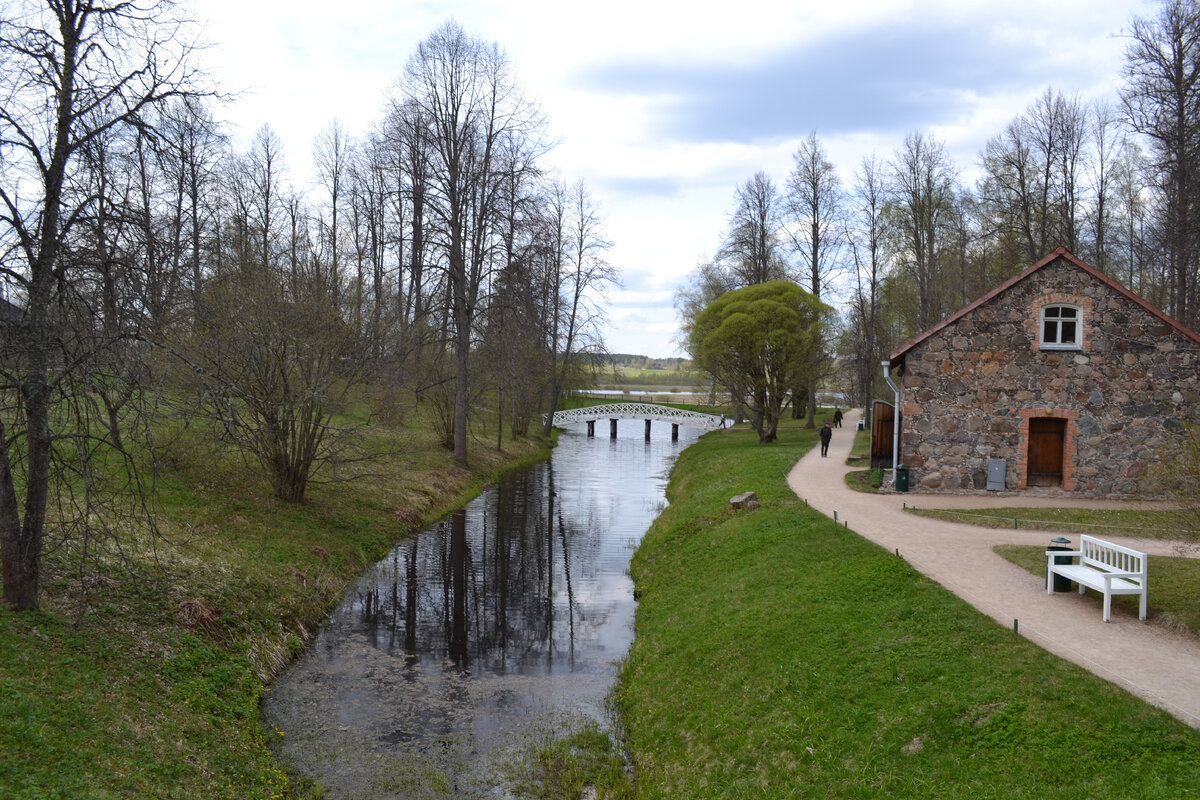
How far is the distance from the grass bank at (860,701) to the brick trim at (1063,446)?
26.2 ft

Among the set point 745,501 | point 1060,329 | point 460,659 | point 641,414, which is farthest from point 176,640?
point 641,414

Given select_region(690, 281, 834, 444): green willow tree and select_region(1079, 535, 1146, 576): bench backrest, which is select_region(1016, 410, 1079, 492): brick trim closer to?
select_region(1079, 535, 1146, 576): bench backrest

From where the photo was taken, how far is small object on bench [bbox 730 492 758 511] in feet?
59.7

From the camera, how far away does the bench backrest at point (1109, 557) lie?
10.0 metres

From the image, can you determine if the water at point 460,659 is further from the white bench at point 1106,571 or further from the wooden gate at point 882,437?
the wooden gate at point 882,437

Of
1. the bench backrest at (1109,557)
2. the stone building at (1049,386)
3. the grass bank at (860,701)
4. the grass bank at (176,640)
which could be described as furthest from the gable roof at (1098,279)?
the grass bank at (176,640)

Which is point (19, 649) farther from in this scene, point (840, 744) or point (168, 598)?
→ point (840, 744)

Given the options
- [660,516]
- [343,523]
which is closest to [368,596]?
[343,523]

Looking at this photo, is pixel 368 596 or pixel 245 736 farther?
pixel 368 596

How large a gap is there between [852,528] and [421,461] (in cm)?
1586

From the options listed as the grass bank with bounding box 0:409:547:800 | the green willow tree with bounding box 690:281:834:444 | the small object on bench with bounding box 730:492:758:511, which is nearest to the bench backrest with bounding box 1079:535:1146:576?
the small object on bench with bounding box 730:492:758:511

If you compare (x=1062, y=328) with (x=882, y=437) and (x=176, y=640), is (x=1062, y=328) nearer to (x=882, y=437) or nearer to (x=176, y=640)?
(x=882, y=437)

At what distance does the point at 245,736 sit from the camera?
29.0 feet

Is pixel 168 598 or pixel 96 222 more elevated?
pixel 96 222
